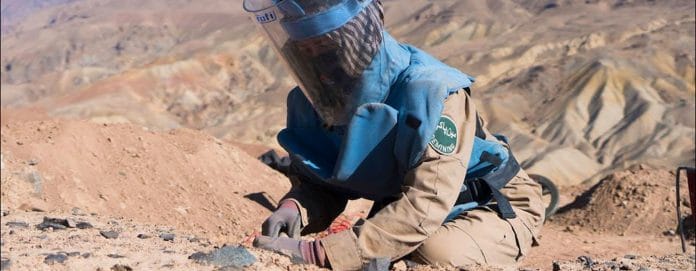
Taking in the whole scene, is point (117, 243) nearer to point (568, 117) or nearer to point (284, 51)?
point (284, 51)

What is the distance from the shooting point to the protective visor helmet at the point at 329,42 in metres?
3.05

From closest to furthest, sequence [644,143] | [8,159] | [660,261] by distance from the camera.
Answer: [660,261], [8,159], [644,143]

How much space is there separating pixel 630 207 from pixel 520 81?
48.9 metres

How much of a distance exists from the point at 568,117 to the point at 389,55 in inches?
1951

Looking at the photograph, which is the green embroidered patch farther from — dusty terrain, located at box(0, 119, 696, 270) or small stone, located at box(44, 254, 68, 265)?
dusty terrain, located at box(0, 119, 696, 270)

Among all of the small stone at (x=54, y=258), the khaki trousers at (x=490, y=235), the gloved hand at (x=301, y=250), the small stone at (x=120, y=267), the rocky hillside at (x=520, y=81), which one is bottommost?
the rocky hillside at (x=520, y=81)

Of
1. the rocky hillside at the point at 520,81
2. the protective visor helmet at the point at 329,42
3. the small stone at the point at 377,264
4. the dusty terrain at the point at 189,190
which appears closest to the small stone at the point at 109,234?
the protective visor helmet at the point at 329,42

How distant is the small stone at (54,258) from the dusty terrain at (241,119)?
10 mm

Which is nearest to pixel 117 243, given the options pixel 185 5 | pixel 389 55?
pixel 389 55

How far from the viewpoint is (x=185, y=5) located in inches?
4813

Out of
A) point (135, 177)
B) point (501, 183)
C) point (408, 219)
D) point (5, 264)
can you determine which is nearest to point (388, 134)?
point (408, 219)

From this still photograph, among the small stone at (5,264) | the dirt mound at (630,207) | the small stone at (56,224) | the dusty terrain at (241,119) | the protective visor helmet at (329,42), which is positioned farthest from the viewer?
the dirt mound at (630,207)

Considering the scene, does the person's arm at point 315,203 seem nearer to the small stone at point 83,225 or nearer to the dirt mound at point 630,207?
the small stone at point 83,225

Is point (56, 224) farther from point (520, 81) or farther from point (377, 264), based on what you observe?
point (520, 81)
